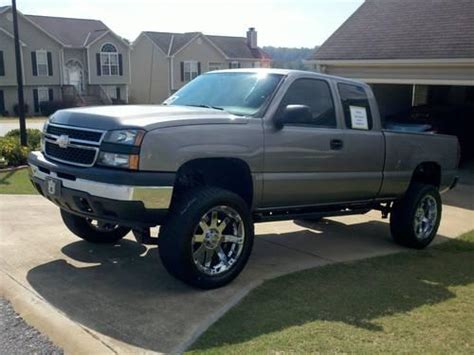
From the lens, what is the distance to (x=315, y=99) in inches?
243

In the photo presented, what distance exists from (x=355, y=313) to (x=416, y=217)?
3032 mm

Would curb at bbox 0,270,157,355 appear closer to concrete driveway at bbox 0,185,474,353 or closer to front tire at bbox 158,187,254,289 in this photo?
concrete driveway at bbox 0,185,474,353

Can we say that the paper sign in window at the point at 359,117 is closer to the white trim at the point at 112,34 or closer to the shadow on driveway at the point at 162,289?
the shadow on driveway at the point at 162,289

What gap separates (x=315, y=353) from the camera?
388cm

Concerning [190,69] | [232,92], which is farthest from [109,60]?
[232,92]

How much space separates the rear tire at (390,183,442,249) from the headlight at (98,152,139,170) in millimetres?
3988

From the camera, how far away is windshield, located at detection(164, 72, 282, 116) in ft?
18.6

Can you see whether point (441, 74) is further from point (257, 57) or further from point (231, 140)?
point (257, 57)

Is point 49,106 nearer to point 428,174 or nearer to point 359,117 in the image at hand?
point 428,174

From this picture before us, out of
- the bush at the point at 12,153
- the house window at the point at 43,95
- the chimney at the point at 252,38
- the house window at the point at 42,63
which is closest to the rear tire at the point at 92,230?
the bush at the point at 12,153

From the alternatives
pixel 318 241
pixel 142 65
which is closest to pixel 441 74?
pixel 318 241

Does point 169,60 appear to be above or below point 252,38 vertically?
below

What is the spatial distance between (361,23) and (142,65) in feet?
129

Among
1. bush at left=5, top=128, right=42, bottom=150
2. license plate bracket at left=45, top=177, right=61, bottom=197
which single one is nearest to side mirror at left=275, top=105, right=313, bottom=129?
license plate bracket at left=45, top=177, right=61, bottom=197
